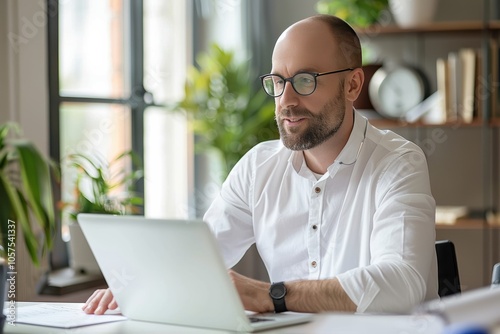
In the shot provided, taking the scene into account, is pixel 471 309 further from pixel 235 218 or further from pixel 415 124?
pixel 415 124

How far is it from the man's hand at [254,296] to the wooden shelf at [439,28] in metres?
2.83

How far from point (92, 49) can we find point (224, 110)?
91 centimetres

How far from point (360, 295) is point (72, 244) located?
1.95m

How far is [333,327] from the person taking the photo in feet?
4.24

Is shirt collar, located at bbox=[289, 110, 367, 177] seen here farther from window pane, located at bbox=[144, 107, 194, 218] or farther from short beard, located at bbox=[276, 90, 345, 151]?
window pane, located at bbox=[144, 107, 194, 218]

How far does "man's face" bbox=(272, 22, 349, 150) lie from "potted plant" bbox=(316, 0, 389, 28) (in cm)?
214

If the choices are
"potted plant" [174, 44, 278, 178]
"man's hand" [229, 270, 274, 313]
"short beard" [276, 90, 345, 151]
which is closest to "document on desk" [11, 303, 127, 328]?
"man's hand" [229, 270, 274, 313]

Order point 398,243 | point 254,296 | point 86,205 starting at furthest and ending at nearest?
point 86,205, point 398,243, point 254,296

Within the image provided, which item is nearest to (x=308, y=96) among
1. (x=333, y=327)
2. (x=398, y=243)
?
(x=398, y=243)

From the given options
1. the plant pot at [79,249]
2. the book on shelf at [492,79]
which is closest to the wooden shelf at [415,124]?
the book on shelf at [492,79]

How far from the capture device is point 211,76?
453 centimetres

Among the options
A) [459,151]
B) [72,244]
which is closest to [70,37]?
[72,244]

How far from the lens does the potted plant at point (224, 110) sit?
14.8 ft

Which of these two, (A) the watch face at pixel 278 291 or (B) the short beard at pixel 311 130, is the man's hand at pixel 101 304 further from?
(B) the short beard at pixel 311 130
